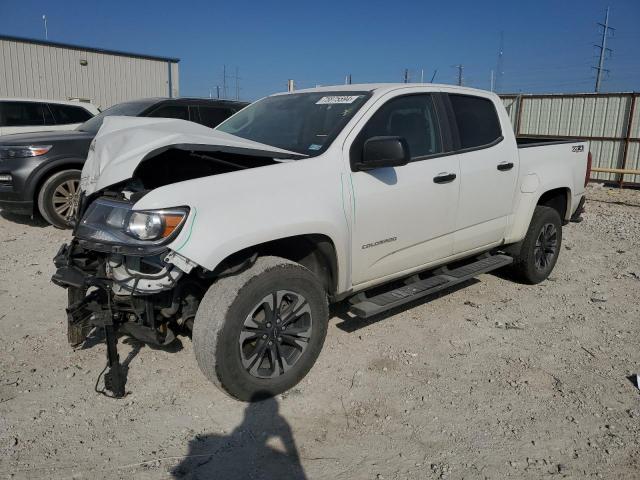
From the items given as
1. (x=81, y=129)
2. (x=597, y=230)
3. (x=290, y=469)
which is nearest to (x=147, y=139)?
(x=290, y=469)

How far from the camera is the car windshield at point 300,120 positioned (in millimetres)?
3725

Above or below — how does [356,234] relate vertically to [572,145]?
below

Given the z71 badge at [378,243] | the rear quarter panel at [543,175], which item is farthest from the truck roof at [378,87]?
the z71 badge at [378,243]

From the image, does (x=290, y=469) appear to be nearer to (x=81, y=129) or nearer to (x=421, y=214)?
(x=421, y=214)

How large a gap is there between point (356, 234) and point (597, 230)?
6.20 meters

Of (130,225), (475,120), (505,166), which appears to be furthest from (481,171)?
(130,225)

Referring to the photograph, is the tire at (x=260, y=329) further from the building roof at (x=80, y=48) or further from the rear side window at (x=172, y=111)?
the building roof at (x=80, y=48)

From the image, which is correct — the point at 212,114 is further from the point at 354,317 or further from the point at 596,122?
the point at 596,122

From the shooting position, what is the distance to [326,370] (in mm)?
3656

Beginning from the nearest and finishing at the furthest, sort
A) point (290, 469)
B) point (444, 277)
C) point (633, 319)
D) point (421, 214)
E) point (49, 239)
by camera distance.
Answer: point (290, 469) < point (421, 214) < point (444, 277) < point (633, 319) < point (49, 239)

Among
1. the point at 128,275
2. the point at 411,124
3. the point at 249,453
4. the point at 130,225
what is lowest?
the point at 249,453

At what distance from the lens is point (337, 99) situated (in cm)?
403

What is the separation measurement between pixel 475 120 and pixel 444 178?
0.89 m

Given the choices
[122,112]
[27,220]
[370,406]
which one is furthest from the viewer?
[122,112]
